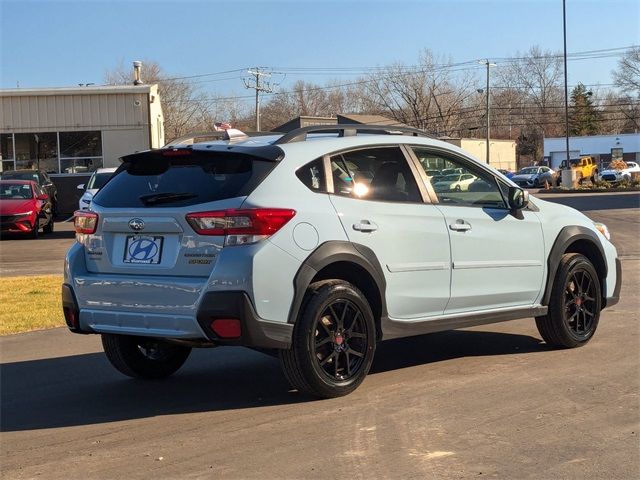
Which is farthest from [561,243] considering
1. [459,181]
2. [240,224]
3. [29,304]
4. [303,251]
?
[29,304]

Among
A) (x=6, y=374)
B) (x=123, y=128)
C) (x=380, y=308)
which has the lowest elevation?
(x=6, y=374)

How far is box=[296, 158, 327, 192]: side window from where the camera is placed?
17.7 feet

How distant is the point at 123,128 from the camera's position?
110 feet

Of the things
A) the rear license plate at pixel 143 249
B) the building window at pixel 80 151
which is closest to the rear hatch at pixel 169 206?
the rear license plate at pixel 143 249

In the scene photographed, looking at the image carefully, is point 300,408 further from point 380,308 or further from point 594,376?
point 594,376

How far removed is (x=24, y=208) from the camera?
2266 cm

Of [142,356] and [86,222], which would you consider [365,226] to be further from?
[142,356]

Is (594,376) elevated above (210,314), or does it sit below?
below

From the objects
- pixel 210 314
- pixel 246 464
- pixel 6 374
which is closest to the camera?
pixel 246 464

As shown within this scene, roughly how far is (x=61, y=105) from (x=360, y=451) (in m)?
31.8

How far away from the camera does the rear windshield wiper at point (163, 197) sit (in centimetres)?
525

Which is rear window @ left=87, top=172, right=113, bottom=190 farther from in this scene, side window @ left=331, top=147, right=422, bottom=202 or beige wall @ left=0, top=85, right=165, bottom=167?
side window @ left=331, top=147, right=422, bottom=202

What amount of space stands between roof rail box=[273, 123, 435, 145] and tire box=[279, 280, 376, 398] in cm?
108

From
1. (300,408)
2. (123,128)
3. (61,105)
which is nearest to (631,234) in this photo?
(300,408)
